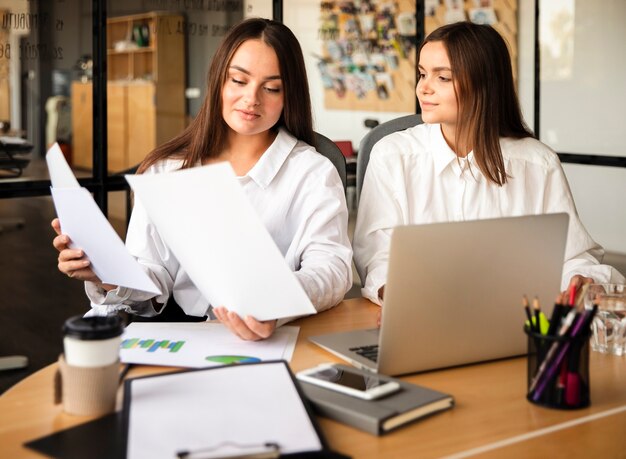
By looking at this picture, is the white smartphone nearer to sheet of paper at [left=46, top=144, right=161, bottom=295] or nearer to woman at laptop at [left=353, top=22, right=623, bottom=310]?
sheet of paper at [left=46, top=144, right=161, bottom=295]

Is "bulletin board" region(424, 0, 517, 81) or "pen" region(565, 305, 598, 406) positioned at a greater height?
"bulletin board" region(424, 0, 517, 81)

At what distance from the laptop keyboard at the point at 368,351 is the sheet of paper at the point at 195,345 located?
0.37ft

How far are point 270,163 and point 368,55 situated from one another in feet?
9.12

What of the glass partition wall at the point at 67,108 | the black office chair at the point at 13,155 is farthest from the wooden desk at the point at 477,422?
the black office chair at the point at 13,155

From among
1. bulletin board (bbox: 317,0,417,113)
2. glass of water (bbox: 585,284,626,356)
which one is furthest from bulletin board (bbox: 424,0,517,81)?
glass of water (bbox: 585,284,626,356)

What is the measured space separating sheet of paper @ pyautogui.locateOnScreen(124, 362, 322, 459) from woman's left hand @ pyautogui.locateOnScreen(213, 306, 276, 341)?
16cm

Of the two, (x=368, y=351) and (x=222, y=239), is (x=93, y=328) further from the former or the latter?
(x=368, y=351)

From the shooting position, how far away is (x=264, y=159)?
6.84 ft

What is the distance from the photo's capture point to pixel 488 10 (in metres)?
4.81

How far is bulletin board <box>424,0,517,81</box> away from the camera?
475 centimetres

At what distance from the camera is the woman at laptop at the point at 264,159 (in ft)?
6.48

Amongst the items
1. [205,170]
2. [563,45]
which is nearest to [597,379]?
[205,170]

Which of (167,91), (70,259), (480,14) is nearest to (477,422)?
(70,259)

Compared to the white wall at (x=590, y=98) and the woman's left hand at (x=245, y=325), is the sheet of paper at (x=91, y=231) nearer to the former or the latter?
the woman's left hand at (x=245, y=325)
